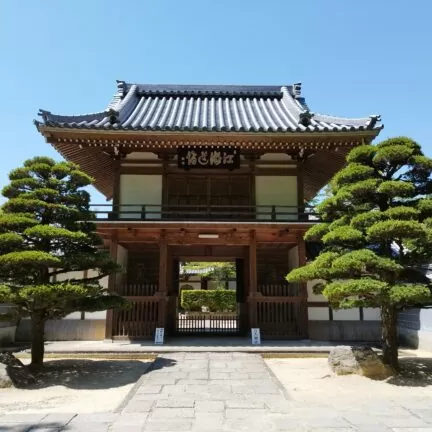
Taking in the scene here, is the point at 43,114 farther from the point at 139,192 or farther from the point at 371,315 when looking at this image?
the point at 371,315

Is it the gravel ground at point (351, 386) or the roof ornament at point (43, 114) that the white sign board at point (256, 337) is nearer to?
the gravel ground at point (351, 386)

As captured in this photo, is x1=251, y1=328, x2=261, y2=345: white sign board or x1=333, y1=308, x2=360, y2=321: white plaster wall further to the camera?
x1=333, y1=308, x2=360, y2=321: white plaster wall

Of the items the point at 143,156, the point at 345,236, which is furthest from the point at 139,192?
the point at 345,236

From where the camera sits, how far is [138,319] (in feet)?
39.7

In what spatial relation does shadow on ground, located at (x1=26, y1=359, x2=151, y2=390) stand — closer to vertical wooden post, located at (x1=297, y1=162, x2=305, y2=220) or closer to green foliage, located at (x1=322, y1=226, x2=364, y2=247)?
green foliage, located at (x1=322, y1=226, x2=364, y2=247)

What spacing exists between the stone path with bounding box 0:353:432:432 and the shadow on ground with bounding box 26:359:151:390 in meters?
0.78

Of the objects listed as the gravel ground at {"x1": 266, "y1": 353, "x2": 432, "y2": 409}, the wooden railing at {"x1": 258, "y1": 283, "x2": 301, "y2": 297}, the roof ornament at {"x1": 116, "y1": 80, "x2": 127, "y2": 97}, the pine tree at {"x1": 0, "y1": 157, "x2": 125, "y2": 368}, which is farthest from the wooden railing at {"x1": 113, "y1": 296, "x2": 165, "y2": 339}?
the roof ornament at {"x1": 116, "y1": 80, "x2": 127, "y2": 97}

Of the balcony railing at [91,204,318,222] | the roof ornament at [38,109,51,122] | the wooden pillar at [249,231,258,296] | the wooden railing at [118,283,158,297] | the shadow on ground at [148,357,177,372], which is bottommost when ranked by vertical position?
the shadow on ground at [148,357,177,372]

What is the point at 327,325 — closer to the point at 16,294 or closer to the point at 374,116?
the point at 374,116

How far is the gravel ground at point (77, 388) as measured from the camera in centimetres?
595

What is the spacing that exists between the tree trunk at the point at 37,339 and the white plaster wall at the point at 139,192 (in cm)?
529

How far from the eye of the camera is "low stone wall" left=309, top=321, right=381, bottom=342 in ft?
40.6

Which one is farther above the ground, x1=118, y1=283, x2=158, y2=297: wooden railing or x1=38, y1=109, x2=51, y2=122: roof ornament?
x1=38, y1=109, x2=51, y2=122: roof ornament

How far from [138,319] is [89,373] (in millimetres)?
3849
